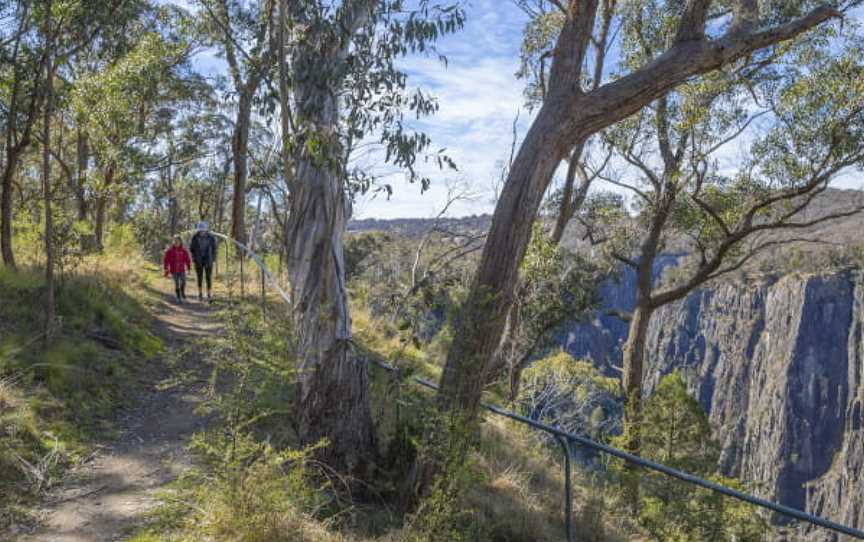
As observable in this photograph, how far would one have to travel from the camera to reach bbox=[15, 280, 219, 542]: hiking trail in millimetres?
3717

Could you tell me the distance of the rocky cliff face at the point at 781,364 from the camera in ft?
217

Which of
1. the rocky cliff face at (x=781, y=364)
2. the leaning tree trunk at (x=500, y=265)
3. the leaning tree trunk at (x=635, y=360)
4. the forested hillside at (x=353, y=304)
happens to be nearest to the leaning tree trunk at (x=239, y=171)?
the forested hillside at (x=353, y=304)

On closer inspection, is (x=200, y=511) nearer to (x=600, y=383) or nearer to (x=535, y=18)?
(x=535, y=18)

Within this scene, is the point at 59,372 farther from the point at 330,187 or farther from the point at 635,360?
the point at 635,360

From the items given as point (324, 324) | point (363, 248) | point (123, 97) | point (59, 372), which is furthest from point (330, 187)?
point (363, 248)

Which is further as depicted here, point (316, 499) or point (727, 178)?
point (727, 178)

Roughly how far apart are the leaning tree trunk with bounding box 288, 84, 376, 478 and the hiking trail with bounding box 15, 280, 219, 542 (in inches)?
29.3

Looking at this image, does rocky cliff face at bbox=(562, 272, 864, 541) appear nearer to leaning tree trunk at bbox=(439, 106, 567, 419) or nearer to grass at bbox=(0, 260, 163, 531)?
grass at bbox=(0, 260, 163, 531)

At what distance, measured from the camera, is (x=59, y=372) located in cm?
576

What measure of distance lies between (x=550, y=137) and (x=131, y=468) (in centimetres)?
377

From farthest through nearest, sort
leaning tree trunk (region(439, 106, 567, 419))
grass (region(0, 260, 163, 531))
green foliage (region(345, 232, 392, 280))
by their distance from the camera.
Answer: green foliage (region(345, 232, 392, 280)) → grass (region(0, 260, 163, 531)) → leaning tree trunk (region(439, 106, 567, 419))

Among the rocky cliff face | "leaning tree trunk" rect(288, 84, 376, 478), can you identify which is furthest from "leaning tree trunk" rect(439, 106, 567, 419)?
the rocky cliff face

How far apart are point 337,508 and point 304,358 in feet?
3.31

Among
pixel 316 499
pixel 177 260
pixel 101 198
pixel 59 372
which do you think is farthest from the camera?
pixel 101 198
